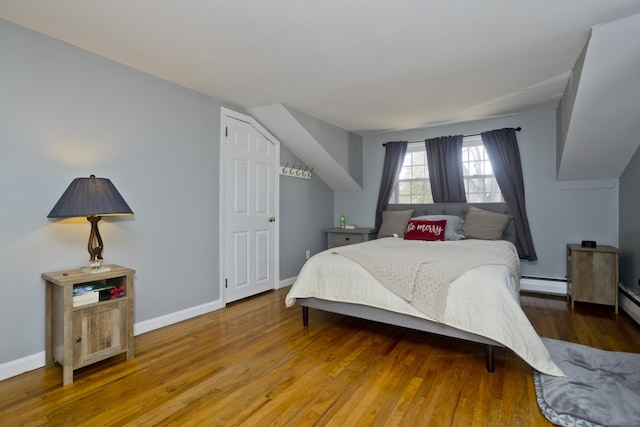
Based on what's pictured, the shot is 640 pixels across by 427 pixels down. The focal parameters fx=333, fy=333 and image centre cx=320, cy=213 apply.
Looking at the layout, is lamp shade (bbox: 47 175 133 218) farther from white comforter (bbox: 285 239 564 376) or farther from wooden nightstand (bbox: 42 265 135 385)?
white comforter (bbox: 285 239 564 376)

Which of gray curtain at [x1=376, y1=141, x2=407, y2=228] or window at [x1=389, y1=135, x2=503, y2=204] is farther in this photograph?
gray curtain at [x1=376, y1=141, x2=407, y2=228]

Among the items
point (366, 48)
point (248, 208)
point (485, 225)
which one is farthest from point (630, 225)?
point (248, 208)

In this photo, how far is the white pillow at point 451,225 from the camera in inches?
157

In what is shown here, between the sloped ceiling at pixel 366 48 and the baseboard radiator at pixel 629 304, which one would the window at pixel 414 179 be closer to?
the sloped ceiling at pixel 366 48

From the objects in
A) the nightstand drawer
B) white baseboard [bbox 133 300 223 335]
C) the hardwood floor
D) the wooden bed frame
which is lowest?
the hardwood floor

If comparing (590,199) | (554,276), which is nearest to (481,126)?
(590,199)

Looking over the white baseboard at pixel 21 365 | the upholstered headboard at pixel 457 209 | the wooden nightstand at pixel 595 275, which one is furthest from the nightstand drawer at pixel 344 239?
the white baseboard at pixel 21 365

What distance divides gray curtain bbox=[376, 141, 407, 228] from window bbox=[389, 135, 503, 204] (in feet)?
0.43

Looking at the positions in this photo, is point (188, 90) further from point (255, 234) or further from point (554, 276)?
point (554, 276)

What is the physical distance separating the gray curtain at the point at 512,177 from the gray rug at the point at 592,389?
1.93 m

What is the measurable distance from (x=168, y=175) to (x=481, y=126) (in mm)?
3882

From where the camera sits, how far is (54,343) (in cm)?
224

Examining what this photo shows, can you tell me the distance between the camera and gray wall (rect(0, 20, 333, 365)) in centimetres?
214

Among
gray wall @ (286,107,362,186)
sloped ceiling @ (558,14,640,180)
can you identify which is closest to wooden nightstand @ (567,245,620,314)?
sloped ceiling @ (558,14,640,180)
